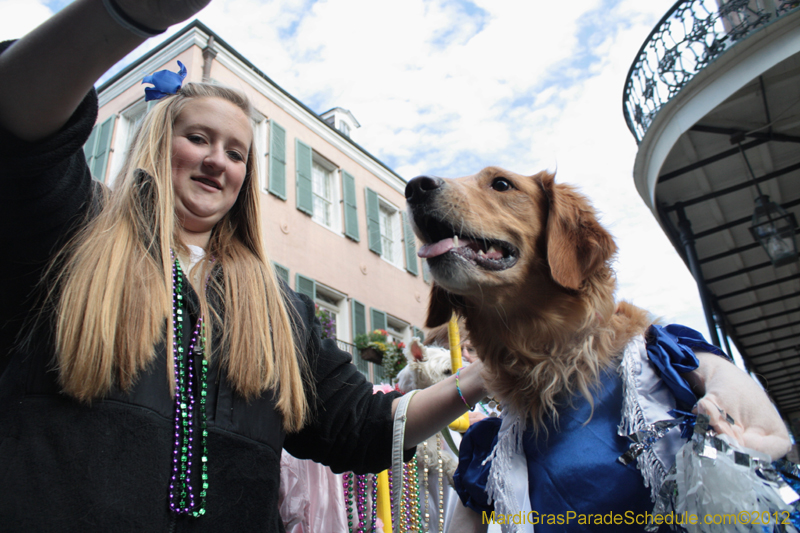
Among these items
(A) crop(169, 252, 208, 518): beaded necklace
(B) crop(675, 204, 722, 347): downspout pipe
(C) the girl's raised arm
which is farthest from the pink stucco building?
(C) the girl's raised arm

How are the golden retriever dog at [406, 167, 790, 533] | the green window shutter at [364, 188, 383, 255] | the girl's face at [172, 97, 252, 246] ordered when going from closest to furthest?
the golden retriever dog at [406, 167, 790, 533] → the girl's face at [172, 97, 252, 246] → the green window shutter at [364, 188, 383, 255]

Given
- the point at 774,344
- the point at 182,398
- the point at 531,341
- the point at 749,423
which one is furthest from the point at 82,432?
the point at 774,344

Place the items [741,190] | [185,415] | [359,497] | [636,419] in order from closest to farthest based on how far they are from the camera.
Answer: [185,415], [636,419], [359,497], [741,190]

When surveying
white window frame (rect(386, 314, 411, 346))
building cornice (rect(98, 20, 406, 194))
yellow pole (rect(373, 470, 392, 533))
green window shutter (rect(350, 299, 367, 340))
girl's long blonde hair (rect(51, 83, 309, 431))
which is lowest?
yellow pole (rect(373, 470, 392, 533))

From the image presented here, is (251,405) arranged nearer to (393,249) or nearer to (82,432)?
(82,432)

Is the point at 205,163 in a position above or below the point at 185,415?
above

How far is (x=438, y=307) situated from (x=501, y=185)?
58cm

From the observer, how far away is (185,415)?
4.24 feet

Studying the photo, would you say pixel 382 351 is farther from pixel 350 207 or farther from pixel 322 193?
pixel 322 193

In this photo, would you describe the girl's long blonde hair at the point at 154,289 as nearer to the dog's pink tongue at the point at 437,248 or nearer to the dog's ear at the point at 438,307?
the dog's pink tongue at the point at 437,248

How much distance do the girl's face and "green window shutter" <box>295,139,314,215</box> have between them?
9.00 metres

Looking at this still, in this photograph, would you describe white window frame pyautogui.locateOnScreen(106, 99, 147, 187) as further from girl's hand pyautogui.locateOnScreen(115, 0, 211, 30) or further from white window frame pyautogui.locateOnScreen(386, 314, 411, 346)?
girl's hand pyautogui.locateOnScreen(115, 0, 211, 30)

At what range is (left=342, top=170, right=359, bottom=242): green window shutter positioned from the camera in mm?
11789

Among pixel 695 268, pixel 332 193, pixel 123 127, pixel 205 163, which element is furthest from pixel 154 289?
pixel 332 193
